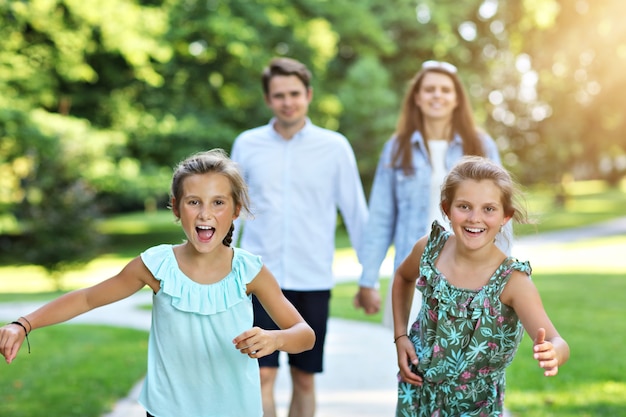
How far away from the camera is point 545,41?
29031 mm

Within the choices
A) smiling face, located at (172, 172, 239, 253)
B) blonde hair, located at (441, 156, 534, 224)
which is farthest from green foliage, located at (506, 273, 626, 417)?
smiling face, located at (172, 172, 239, 253)

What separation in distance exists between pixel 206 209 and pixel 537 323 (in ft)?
3.93

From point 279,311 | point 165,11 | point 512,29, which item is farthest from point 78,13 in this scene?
point 279,311

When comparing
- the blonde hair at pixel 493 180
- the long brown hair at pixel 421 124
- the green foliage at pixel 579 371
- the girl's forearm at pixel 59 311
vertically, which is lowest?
the green foliage at pixel 579 371

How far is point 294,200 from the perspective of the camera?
505 centimetres

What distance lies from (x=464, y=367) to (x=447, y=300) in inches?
9.8

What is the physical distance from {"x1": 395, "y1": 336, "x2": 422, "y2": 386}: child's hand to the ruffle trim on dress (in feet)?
2.11

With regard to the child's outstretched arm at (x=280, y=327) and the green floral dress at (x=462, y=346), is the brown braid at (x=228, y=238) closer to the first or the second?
the child's outstretched arm at (x=280, y=327)

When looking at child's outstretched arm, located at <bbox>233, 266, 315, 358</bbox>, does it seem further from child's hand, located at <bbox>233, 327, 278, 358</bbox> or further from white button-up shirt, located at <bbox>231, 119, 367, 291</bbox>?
white button-up shirt, located at <bbox>231, 119, 367, 291</bbox>

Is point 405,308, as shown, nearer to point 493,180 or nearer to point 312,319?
point 493,180

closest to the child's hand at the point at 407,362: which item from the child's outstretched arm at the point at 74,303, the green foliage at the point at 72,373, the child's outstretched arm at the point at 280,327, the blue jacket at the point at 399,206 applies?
the child's outstretched arm at the point at 280,327

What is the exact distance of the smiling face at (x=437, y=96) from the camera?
481 cm

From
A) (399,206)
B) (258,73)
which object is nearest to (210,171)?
(399,206)

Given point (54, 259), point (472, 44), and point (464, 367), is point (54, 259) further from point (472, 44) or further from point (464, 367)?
point (472, 44)
